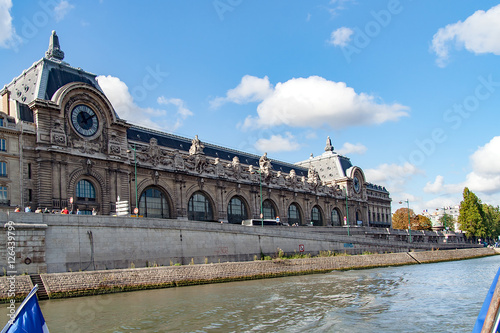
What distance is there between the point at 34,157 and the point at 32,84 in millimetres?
8066

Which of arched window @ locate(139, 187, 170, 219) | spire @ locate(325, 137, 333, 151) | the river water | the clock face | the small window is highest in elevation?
spire @ locate(325, 137, 333, 151)

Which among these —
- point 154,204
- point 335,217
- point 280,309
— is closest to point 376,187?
point 335,217

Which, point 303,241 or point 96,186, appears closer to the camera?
point 96,186

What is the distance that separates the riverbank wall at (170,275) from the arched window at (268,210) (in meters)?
20.6

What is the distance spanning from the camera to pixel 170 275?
32.9 metres

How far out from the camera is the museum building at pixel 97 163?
40406mm

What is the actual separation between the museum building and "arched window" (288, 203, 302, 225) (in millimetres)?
3451

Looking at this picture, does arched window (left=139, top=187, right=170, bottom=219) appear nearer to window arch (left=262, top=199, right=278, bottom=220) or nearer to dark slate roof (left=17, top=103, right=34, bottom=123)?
dark slate roof (left=17, top=103, right=34, bottom=123)

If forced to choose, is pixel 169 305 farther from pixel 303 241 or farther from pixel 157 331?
pixel 303 241

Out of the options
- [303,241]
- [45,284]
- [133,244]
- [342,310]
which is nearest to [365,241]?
[303,241]

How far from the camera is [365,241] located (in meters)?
58.1

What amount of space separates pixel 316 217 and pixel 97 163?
1838 inches

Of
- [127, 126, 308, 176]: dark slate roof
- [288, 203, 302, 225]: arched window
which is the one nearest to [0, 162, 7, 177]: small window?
[127, 126, 308, 176]: dark slate roof

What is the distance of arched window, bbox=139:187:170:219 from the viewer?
51.0 metres
